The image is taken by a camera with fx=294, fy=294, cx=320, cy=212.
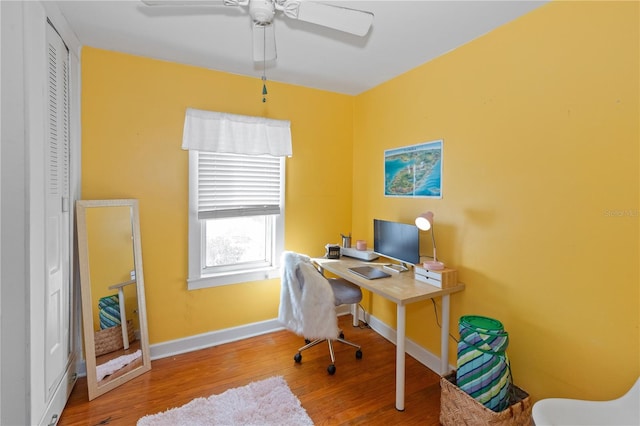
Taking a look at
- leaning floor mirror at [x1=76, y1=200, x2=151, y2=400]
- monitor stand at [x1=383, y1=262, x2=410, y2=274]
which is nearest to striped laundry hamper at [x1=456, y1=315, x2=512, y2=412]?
monitor stand at [x1=383, y1=262, x2=410, y2=274]

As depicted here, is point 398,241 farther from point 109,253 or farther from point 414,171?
point 109,253

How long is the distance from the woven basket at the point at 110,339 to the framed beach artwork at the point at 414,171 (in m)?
2.56

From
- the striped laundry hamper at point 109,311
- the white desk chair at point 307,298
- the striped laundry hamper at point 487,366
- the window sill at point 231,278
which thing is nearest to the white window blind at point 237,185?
the window sill at point 231,278

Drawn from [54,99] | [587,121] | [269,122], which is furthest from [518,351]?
[54,99]

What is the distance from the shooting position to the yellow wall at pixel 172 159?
2314 millimetres

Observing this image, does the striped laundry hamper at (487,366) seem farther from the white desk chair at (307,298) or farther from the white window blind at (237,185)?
the white window blind at (237,185)

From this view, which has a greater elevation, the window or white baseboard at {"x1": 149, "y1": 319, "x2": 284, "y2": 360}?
the window

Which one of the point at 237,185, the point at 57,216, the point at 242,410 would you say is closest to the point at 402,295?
the point at 242,410

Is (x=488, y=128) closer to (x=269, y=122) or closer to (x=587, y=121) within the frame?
(x=587, y=121)

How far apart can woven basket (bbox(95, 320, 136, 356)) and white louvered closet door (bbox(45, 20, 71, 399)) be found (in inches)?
6.8

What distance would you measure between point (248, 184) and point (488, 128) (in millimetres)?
2047

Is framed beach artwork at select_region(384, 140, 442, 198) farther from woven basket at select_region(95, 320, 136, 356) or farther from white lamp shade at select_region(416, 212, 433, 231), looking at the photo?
woven basket at select_region(95, 320, 136, 356)

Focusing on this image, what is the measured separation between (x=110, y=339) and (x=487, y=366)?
2.61 m

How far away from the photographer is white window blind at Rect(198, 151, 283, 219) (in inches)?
105
